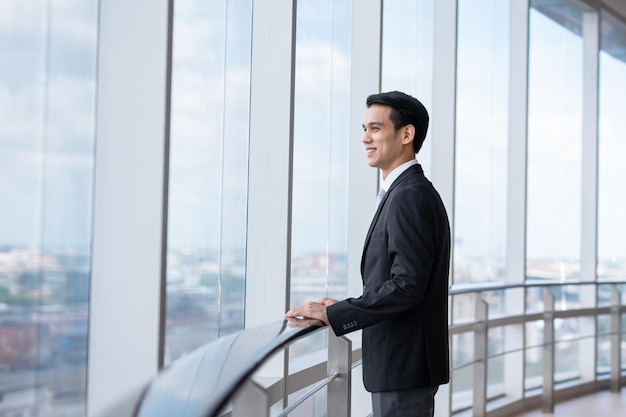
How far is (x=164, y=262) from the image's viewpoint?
6.74 ft

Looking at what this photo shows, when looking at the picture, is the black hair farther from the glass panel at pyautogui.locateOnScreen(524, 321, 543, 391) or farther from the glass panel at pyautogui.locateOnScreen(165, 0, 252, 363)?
the glass panel at pyautogui.locateOnScreen(524, 321, 543, 391)

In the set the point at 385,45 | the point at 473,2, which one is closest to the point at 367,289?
the point at 385,45

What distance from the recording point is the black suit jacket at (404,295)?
162 centimetres

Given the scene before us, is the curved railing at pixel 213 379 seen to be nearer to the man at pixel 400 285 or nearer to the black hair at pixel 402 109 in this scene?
the man at pixel 400 285

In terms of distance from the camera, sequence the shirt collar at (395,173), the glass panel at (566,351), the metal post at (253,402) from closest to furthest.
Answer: the metal post at (253,402), the shirt collar at (395,173), the glass panel at (566,351)

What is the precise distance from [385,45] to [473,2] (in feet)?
3.89

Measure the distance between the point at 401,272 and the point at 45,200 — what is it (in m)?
0.83

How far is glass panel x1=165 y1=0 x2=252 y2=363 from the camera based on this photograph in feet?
7.74

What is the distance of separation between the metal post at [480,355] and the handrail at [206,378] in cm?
280

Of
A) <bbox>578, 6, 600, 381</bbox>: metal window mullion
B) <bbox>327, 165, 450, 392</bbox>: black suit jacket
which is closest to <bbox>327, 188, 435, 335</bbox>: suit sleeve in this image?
<bbox>327, 165, 450, 392</bbox>: black suit jacket

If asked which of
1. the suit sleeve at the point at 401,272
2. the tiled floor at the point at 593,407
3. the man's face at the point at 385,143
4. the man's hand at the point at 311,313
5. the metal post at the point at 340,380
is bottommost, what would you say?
the tiled floor at the point at 593,407

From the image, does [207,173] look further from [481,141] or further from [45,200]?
[481,141]

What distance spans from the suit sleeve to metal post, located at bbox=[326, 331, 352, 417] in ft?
0.65

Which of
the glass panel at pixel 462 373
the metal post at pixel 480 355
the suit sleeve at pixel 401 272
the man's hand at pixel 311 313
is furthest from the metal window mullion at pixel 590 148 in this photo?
the man's hand at pixel 311 313
